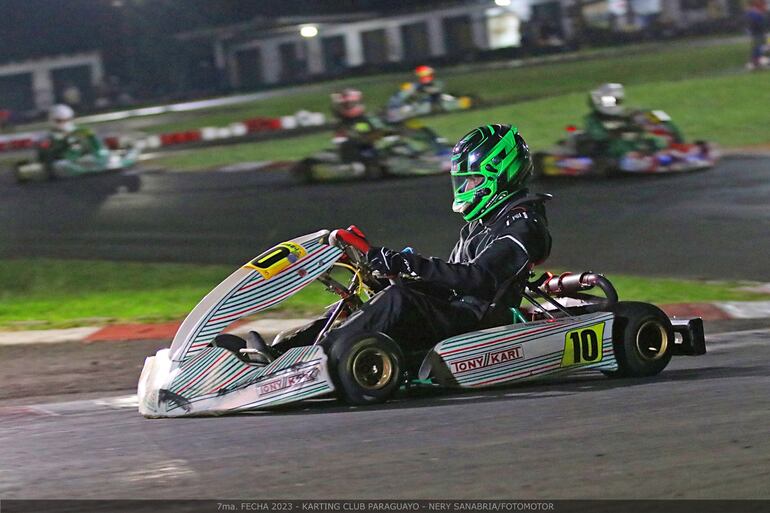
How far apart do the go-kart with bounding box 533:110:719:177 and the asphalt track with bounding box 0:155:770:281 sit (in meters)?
0.31

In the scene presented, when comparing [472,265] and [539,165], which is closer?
[472,265]

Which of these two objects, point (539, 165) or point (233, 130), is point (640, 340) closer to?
point (539, 165)

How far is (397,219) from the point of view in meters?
12.3

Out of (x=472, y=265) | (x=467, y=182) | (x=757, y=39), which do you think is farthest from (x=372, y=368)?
(x=757, y=39)

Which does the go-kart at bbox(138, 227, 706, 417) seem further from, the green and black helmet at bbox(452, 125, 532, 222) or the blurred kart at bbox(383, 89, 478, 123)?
the blurred kart at bbox(383, 89, 478, 123)

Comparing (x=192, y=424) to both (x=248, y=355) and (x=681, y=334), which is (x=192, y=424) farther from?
(x=681, y=334)

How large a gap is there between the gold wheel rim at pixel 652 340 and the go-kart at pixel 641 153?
29.6 ft

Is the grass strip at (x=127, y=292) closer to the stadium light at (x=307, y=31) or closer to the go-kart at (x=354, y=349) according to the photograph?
the go-kart at (x=354, y=349)

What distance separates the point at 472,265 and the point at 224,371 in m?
1.11

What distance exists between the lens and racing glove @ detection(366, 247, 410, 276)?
190 inches

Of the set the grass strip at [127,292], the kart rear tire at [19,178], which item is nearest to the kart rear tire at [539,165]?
the grass strip at [127,292]

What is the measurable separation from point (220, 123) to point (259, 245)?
15.4 metres

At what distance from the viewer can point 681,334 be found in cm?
541

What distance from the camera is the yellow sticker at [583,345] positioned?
16.6 feet
